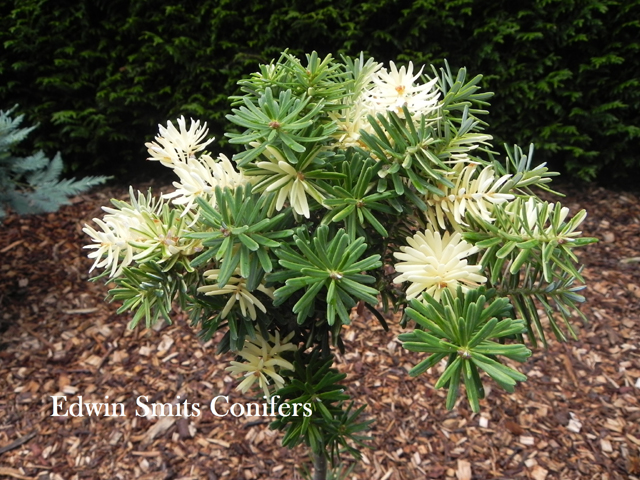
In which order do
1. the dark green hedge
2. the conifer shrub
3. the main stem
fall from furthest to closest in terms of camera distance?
the dark green hedge
the conifer shrub
the main stem

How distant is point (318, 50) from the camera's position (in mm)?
3232

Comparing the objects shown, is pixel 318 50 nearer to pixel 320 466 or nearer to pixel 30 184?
pixel 30 184

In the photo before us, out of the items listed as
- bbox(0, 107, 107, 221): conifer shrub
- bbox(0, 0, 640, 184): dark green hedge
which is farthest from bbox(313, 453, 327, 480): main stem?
bbox(0, 0, 640, 184): dark green hedge

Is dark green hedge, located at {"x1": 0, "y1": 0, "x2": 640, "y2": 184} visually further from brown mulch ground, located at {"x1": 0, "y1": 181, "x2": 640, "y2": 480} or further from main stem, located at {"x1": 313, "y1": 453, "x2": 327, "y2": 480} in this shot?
main stem, located at {"x1": 313, "y1": 453, "x2": 327, "y2": 480}

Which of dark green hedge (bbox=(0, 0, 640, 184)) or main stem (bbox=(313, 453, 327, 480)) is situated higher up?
dark green hedge (bbox=(0, 0, 640, 184))

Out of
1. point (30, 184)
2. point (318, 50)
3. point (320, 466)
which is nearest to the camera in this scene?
point (320, 466)

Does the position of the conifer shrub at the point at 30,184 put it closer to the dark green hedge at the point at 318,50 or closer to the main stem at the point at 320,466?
the dark green hedge at the point at 318,50

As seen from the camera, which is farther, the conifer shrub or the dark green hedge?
the dark green hedge

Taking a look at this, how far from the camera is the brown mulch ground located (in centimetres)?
196

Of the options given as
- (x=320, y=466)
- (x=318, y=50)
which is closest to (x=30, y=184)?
(x=318, y=50)

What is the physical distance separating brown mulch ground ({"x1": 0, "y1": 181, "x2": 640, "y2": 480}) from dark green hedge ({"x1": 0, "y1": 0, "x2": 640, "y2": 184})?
1.09 metres

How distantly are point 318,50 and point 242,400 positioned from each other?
90.4 inches

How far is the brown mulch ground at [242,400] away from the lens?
196 cm

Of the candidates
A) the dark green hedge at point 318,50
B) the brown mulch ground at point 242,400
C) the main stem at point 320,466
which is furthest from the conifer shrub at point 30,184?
the main stem at point 320,466
